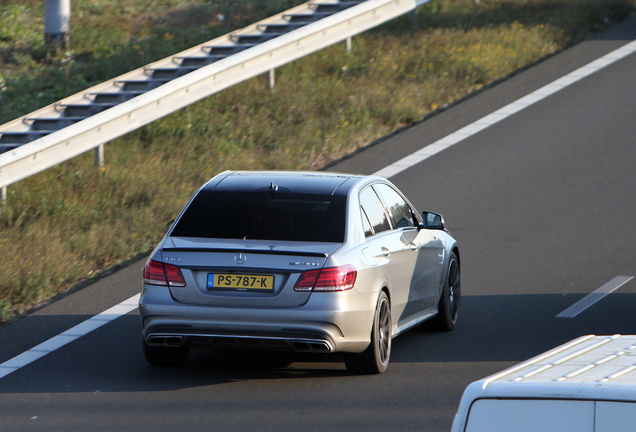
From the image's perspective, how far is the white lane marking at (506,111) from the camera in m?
14.6

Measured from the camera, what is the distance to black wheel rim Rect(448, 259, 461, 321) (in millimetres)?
9445

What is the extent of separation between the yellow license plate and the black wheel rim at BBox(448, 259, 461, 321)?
2.51m

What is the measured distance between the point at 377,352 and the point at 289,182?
144cm

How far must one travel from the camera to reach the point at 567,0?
2311 cm

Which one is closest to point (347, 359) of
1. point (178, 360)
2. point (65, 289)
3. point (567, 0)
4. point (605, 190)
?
point (178, 360)

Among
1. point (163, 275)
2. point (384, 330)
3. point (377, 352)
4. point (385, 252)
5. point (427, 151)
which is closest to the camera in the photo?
point (163, 275)

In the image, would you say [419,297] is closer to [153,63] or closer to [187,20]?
[153,63]

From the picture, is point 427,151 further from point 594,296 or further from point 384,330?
point 384,330

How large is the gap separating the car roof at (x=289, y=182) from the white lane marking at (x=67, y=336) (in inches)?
72.6

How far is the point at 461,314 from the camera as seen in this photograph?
9.74m

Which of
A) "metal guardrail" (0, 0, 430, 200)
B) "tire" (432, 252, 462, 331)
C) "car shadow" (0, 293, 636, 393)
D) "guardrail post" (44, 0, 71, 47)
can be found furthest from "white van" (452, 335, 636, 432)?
"guardrail post" (44, 0, 71, 47)

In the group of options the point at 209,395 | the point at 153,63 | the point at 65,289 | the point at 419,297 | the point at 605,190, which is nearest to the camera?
the point at 209,395

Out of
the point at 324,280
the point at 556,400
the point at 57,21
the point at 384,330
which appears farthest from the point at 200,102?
the point at 556,400

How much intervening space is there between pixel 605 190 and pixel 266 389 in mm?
7328
